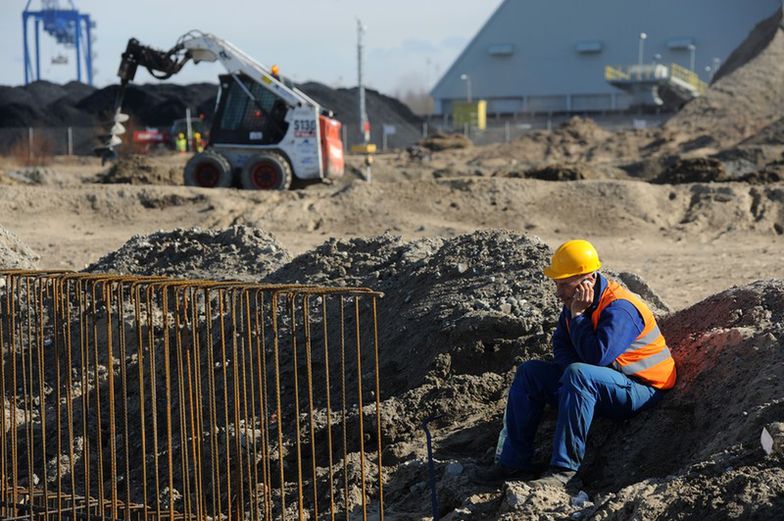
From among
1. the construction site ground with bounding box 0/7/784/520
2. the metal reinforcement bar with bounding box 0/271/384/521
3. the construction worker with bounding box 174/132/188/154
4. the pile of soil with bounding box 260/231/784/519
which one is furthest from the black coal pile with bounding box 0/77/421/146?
the pile of soil with bounding box 260/231/784/519

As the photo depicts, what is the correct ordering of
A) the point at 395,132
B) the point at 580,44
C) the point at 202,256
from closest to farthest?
1. the point at 202,256
2. the point at 395,132
3. the point at 580,44

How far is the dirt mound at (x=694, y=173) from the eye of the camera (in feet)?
70.5

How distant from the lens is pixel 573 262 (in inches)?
222

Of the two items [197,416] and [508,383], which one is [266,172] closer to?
[508,383]

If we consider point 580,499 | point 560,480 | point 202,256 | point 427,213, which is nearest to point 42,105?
point 427,213

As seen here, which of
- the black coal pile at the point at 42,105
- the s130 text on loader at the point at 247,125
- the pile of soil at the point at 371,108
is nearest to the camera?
the s130 text on loader at the point at 247,125

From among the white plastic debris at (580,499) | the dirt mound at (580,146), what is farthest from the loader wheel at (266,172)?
the white plastic debris at (580,499)

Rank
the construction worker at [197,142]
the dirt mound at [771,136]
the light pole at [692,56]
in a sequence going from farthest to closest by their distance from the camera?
1. the light pole at [692,56]
2. the construction worker at [197,142]
3. the dirt mound at [771,136]

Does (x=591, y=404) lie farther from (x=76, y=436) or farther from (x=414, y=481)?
(x=76, y=436)

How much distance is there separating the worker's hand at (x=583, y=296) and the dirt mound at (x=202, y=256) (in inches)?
224

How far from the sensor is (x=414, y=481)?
6.04m

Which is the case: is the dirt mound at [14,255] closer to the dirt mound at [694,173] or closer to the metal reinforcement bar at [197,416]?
the metal reinforcement bar at [197,416]

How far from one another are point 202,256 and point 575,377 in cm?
675

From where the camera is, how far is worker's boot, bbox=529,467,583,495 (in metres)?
5.29
